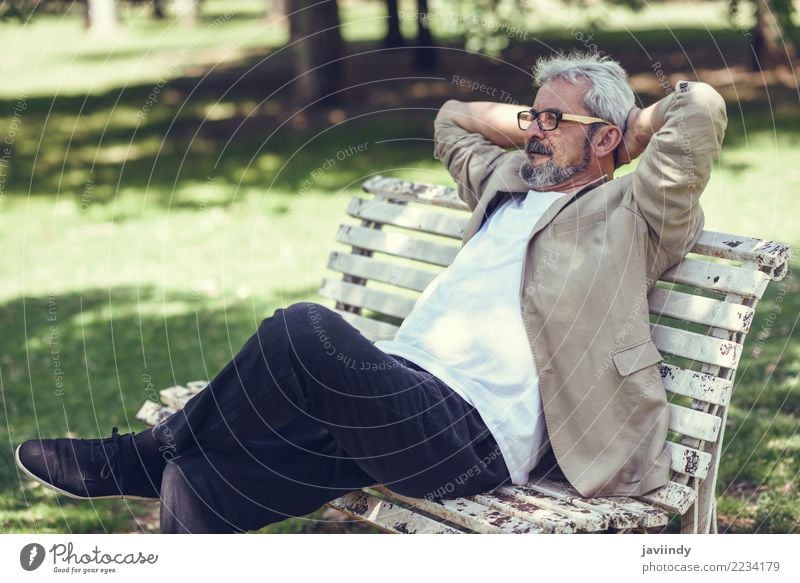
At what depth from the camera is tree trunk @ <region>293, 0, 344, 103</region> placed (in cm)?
1256

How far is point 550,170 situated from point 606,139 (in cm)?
23

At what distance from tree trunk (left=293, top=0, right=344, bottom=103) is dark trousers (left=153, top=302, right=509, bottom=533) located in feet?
29.9

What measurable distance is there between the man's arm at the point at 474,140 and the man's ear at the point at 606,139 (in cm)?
43

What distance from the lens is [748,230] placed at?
310 inches

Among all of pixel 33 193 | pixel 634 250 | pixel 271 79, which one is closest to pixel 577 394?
pixel 634 250

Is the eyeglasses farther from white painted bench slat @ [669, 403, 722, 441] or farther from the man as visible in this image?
white painted bench slat @ [669, 403, 722, 441]

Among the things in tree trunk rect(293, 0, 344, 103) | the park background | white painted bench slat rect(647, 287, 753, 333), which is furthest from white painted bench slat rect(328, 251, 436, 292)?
tree trunk rect(293, 0, 344, 103)

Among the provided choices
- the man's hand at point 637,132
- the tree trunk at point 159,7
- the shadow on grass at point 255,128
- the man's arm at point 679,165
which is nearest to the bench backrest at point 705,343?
the man's arm at point 679,165

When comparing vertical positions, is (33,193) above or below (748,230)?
above

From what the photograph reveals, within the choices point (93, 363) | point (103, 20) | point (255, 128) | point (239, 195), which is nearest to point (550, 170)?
point (93, 363)

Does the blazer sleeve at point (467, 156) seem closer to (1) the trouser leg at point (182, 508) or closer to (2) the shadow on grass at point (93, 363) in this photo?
(1) the trouser leg at point (182, 508)

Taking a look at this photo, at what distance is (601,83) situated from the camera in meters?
3.86

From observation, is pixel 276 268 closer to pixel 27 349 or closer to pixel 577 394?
pixel 27 349
